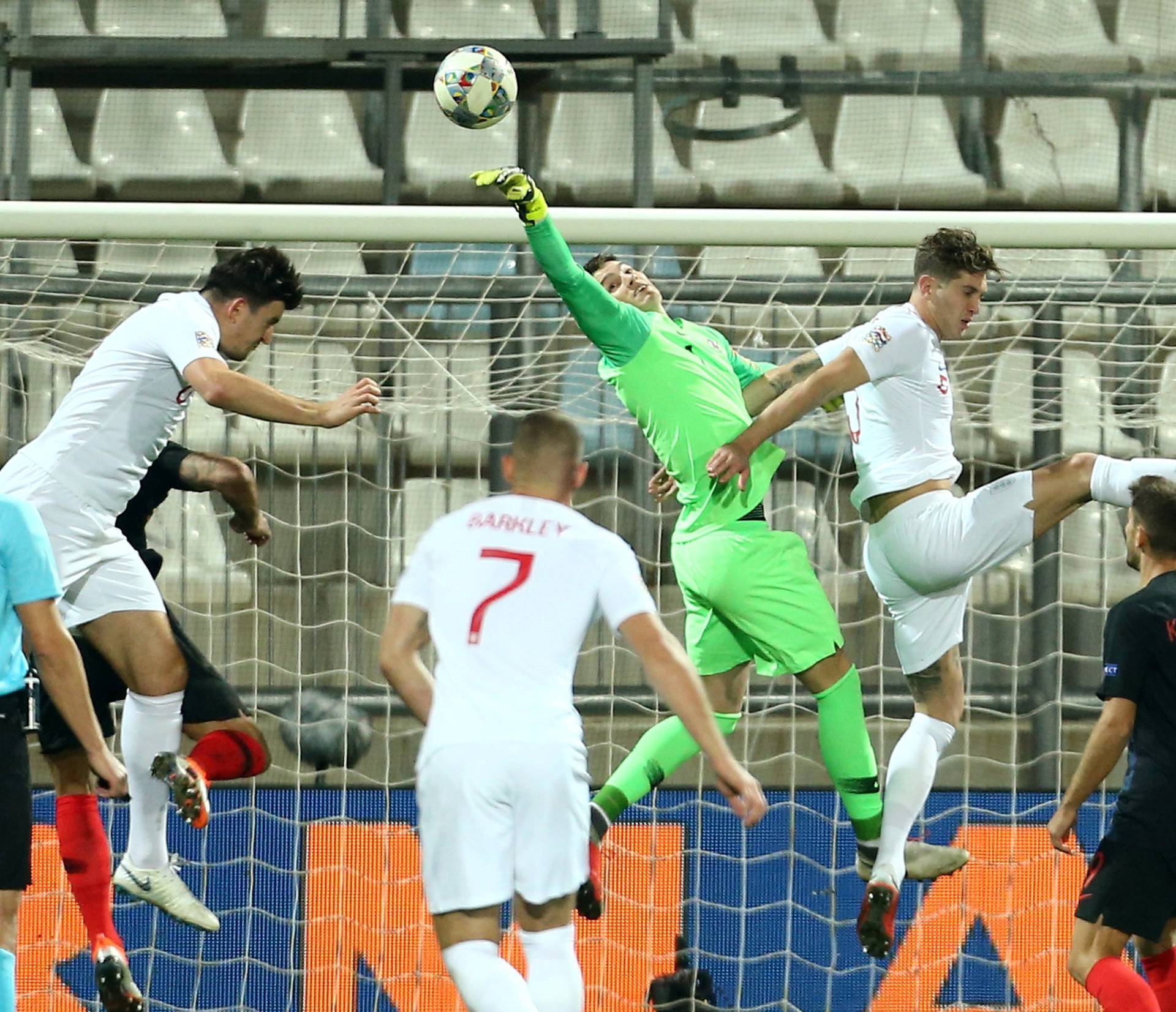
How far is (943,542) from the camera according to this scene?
5.09 meters

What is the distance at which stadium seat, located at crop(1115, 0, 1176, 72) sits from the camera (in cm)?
988

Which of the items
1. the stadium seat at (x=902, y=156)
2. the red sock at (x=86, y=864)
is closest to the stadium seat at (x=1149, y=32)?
the stadium seat at (x=902, y=156)

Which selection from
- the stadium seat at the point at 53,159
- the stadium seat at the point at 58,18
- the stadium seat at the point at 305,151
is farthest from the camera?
the stadium seat at the point at 58,18

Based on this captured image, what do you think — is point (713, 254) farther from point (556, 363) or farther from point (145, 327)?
point (145, 327)

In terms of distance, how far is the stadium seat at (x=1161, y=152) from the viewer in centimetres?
959

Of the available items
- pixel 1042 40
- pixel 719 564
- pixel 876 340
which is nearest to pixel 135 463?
pixel 719 564

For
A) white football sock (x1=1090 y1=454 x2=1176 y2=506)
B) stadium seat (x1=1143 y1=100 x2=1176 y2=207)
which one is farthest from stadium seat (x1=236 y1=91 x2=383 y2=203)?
white football sock (x1=1090 y1=454 x2=1176 y2=506)

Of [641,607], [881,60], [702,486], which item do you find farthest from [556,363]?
[881,60]

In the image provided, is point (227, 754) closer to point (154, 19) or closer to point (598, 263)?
point (598, 263)

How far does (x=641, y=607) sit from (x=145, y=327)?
6.50 ft

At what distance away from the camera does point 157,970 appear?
6.35 meters

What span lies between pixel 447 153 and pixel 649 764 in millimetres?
5038

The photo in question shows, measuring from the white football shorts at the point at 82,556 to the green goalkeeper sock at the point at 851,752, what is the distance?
207 cm

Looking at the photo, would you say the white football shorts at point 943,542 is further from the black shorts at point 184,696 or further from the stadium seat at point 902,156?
the stadium seat at point 902,156
